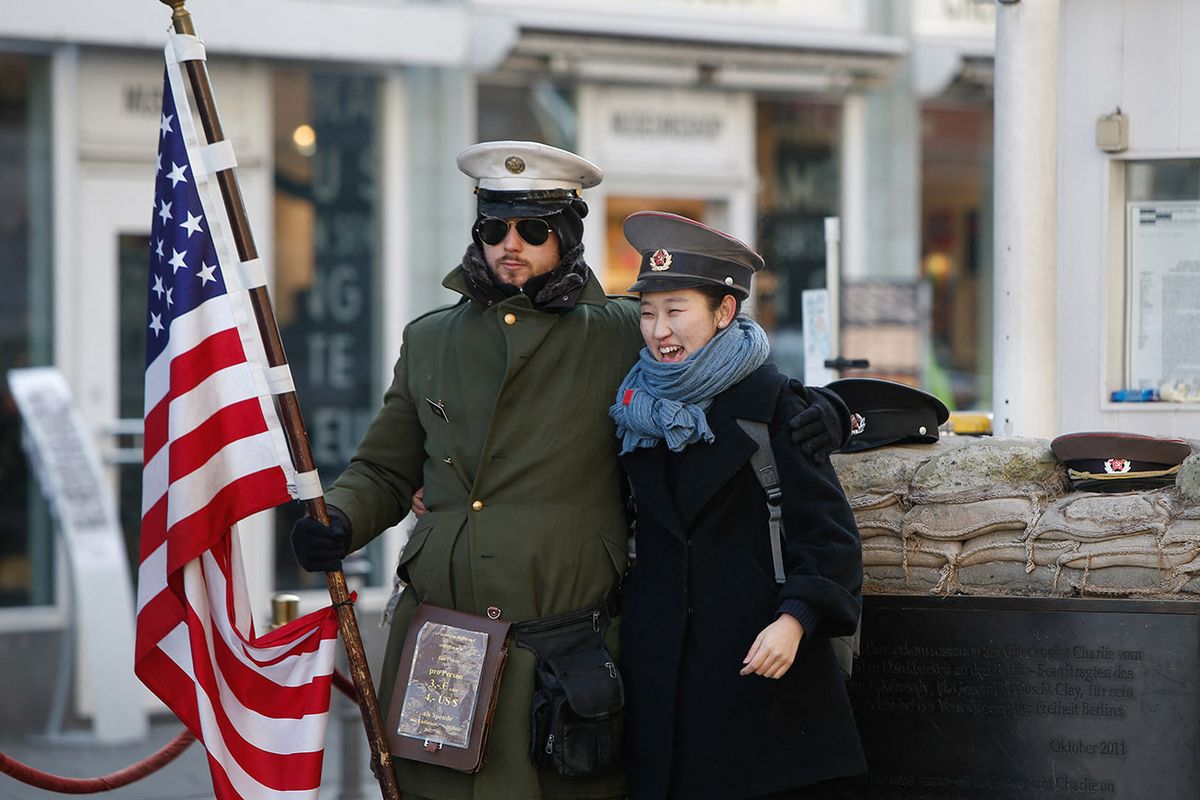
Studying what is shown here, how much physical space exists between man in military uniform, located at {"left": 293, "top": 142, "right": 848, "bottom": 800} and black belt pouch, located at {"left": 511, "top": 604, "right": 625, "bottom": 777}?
3 centimetres

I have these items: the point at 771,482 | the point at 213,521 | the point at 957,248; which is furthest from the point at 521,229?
the point at 957,248

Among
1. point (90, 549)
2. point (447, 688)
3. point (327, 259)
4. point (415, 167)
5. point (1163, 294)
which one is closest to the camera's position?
point (447, 688)

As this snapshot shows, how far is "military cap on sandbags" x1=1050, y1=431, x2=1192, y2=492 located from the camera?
13.3 ft

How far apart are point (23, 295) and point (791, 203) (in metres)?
4.65

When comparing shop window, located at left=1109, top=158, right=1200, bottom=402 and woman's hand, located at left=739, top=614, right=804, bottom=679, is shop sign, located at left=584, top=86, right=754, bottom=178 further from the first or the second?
woman's hand, located at left=739, top=614, right=804, bottom=679

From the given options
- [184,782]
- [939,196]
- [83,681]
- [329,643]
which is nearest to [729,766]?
[329,643]

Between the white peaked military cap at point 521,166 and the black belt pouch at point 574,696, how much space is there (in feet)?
3.18

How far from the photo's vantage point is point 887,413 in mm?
4363

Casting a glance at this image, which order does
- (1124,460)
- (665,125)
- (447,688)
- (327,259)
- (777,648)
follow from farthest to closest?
(665,125) → (327,259) → (1124,460) → (447,688) → (777,648)

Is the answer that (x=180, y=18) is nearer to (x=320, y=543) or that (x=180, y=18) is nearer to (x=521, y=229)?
(x=521, y=229)

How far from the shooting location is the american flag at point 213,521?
399 centimetres

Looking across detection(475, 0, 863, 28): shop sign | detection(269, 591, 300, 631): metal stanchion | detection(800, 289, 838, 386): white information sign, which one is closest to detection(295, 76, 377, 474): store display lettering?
detection(475, 0, 863, 28): shop sign

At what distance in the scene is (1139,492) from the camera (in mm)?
4000

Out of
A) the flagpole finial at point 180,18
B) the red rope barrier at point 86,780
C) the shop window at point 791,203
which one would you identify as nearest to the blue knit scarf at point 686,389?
the flagpole finial at point 180,18
